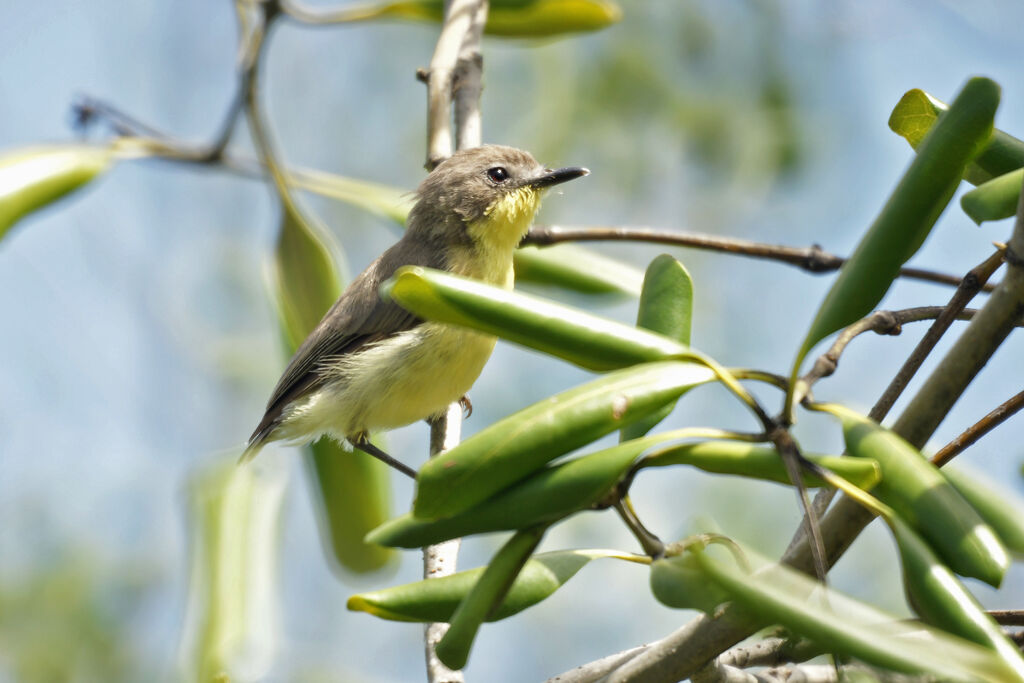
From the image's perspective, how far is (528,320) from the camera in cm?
119

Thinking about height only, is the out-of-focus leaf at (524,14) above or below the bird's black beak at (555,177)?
above

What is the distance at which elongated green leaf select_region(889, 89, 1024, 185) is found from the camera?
1629 mm

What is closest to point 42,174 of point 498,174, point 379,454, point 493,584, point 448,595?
point 379,454

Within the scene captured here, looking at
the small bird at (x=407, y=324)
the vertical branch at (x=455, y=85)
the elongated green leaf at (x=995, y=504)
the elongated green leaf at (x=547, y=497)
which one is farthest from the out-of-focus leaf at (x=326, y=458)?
the elongated green leaf at (x=547, y=497)

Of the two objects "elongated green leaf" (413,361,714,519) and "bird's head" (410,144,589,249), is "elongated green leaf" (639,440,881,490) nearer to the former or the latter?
"elongated green leaf" (413,361,714,519)

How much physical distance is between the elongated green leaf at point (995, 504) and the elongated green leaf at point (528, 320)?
0.89 metres

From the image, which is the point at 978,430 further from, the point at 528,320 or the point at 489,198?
the point at 489,198

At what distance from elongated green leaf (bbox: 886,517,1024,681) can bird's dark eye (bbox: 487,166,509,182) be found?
9.82 feet

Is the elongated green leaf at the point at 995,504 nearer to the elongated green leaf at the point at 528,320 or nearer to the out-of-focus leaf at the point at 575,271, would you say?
the elongated green leaf at the point at 528,320

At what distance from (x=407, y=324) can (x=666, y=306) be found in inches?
87.8

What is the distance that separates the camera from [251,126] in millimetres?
3311

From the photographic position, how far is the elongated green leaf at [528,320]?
1.18m

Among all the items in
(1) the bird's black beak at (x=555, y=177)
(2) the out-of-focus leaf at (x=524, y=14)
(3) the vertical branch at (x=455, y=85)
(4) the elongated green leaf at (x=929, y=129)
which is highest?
(2) the out-of-focus leaf at (x=524, y=14)

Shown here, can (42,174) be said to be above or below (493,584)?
above
